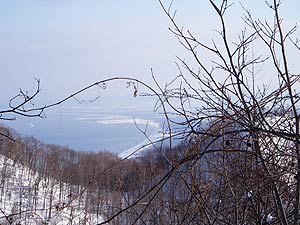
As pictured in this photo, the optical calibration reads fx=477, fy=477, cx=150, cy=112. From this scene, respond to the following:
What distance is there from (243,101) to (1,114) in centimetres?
70

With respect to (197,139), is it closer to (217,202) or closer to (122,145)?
(217,202)

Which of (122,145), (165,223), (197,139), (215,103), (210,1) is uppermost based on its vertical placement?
(122,145)

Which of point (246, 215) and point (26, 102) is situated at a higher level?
point (26, 102)

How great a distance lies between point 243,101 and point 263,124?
70mm

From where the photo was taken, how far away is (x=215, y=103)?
1.20m

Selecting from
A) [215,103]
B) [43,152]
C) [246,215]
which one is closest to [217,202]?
[246,215]

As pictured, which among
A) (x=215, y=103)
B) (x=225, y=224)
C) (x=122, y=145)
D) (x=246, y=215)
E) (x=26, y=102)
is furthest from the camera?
(x=122, y=145)

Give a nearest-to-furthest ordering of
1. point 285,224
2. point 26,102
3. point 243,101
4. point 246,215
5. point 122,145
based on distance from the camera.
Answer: point 285,224
point 243,101
point 26,102
point 246,215
point 122,145

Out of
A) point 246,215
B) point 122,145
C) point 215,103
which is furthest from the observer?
point 122,145

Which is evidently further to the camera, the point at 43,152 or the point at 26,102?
the point at 43,152

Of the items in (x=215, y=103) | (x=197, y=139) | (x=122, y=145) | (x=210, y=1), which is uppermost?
(x=122, y=145)

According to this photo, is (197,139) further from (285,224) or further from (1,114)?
(1,114)

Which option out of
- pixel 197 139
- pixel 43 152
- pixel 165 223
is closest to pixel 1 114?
pixel 197 139

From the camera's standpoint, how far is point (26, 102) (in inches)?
52.9
